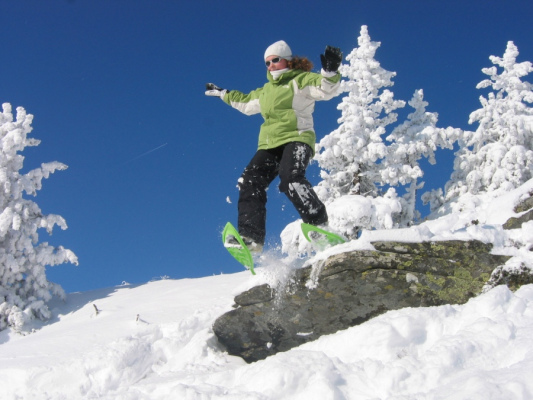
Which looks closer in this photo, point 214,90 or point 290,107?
point 290,107

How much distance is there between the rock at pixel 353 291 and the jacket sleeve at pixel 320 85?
206 centimetres

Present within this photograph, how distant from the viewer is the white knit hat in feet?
21.6

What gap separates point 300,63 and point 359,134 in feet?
45.3

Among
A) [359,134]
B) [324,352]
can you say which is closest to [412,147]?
[359,134]

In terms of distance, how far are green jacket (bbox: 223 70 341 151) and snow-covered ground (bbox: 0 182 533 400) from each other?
1614 millimetres

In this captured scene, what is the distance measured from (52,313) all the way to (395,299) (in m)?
19.2

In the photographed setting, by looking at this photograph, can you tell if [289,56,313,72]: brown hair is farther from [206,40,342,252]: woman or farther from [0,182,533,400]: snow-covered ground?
[0,182,533,400]: snow-covered ground

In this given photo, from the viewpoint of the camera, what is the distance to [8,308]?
1908 centimetres

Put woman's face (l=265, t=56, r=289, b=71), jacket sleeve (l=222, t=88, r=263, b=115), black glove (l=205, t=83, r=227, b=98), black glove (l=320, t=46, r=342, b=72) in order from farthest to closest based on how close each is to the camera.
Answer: black glove (l=205, t=83, r=227, b=98), jacket sleeve (l=222, t=88, r=263, b=115), woman's face (l=265, t=56, r=289, b=71), black glove (l=320, t=46, r=342, b=72)

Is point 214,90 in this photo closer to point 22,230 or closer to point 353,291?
point 353,291

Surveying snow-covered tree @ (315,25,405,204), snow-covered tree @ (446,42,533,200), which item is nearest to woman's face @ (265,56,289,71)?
snow-covered tree @ (315,25,405,204)

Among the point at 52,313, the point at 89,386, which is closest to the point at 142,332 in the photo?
the point at 89,386

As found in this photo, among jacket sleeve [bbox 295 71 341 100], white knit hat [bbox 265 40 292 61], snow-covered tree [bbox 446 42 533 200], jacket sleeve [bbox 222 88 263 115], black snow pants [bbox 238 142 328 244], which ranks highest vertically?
snow-covered tree [bbox 446 42 533 200]

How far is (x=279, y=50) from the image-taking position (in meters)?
6.60
